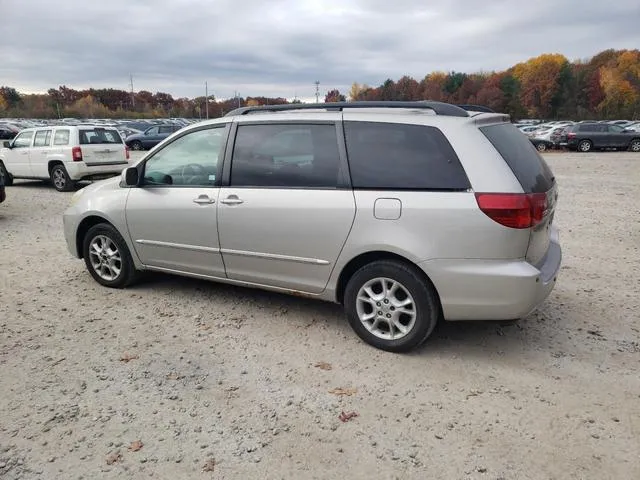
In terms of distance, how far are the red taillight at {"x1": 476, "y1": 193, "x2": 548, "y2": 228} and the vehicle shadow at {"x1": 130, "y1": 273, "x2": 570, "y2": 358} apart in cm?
93

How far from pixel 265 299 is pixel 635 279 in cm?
396

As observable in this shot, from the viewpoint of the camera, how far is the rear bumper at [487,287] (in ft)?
11.4

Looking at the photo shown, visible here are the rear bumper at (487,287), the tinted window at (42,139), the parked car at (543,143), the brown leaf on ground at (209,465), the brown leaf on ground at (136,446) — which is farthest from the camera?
the parked car at (543,143)

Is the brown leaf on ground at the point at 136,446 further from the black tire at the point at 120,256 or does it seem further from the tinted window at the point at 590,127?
the tinted window at the point at 590,127

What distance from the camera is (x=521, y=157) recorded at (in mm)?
3793

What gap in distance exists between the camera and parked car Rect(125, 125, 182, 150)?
26781 mm

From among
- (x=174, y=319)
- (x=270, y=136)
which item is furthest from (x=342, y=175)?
(x=174, y=319)

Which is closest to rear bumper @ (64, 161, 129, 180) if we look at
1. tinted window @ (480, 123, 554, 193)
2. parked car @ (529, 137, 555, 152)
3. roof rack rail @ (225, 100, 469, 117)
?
roof rack rail @ (225, 100, 469, 117)

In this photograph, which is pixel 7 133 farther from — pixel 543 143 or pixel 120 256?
pixel 120 256

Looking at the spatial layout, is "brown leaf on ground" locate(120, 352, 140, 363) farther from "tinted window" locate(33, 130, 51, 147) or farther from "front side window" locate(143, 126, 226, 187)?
"tinted window" locate(33, 130, 51, 147)

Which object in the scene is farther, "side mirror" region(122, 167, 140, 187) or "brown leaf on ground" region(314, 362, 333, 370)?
"side mirror" region(122, 167, 140, 187)

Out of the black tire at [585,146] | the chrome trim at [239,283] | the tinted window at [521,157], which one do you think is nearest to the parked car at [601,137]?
the black tire at [585,146]

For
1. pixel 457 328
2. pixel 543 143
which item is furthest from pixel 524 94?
pixel 457 328

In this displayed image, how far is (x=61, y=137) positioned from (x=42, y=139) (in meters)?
0.76
